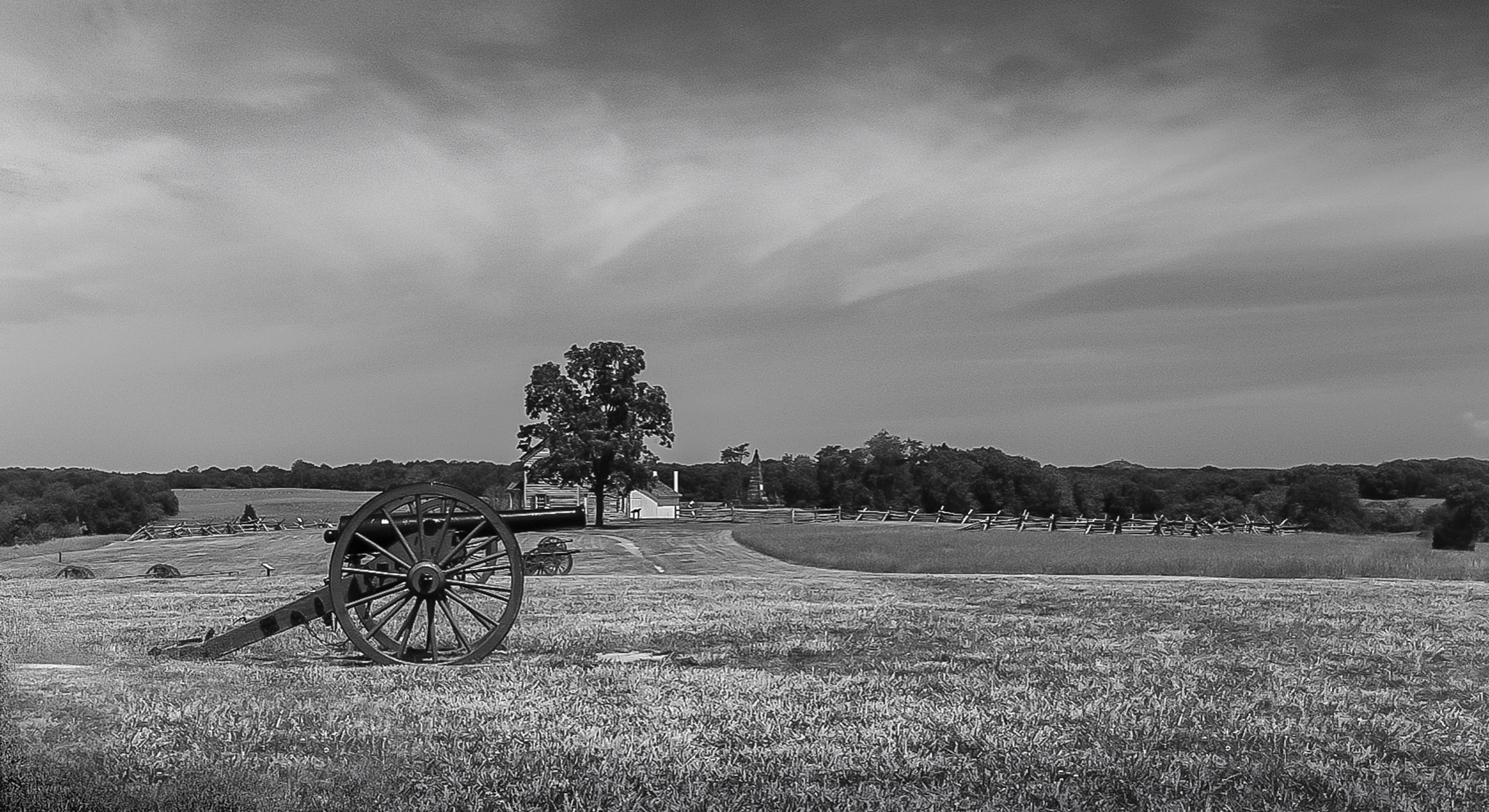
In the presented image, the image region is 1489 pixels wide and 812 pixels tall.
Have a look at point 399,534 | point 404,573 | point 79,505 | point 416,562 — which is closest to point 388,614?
point 404,573

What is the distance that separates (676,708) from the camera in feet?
Result: 30.6

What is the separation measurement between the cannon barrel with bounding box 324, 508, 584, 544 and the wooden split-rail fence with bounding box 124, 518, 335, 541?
49.6m

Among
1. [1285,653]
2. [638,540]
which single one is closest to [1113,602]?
[1285,653]

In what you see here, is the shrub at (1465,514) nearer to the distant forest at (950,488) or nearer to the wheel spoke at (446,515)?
the distant forest at (950,488)

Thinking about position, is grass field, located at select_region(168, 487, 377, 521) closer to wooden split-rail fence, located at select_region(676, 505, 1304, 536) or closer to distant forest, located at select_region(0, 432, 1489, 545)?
distant forest, located at select_region(0, 432, 1489, 545)

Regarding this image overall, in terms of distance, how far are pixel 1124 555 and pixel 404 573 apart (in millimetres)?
30253

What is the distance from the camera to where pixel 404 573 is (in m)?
12.5

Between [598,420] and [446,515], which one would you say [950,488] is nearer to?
[598,420]

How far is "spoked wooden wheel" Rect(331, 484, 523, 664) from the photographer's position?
12.1 metres

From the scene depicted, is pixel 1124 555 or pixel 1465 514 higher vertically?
pixel 1465 514

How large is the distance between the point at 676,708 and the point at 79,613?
12.0 meters

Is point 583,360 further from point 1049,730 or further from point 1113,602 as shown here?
point 1049,730

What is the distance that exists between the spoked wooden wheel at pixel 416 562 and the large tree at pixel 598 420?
54.1 meters

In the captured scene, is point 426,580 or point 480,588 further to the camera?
point 480,588
